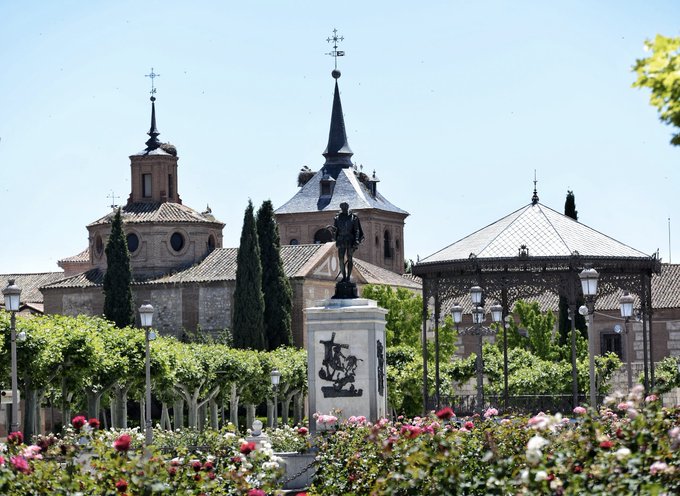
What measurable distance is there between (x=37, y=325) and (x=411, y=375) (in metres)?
16.4

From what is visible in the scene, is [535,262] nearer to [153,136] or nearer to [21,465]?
[21,465]

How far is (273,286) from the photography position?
65.8 m

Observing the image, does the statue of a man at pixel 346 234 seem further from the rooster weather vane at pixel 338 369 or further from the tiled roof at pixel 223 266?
the tiled roof at pixel 223 266

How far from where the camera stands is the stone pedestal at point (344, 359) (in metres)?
24.2

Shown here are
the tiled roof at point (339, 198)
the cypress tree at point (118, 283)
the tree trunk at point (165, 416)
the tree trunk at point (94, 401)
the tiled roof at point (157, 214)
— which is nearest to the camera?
the tree trunk at point (94, 401)

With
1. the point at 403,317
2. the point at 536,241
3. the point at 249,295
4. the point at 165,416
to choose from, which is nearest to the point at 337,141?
the point at 403,317

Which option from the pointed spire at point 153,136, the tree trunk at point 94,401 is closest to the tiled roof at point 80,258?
the pointed spire at point 153,136

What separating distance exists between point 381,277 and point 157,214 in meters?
12.4

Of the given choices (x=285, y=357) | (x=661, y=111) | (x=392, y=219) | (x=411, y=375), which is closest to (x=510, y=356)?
(x=411, y=375)

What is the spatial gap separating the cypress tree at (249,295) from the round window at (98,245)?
1593 centimetres

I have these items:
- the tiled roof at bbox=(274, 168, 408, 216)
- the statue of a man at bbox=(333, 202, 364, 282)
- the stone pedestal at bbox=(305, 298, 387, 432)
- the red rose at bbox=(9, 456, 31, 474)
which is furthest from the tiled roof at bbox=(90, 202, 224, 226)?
the red rose at bbox=(9, 456, 31, 474)

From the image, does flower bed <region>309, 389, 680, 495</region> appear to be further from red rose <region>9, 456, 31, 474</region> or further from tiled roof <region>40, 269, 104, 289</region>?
tiled roof <region>40, 269, 104, 289</region>

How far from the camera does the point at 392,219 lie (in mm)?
99625

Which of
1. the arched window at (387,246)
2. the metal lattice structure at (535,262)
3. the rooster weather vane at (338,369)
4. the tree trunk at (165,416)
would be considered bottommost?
the tree trunk at (165,416)
